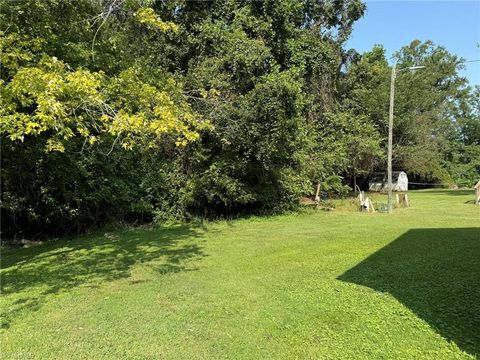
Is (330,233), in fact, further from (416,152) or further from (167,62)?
(416,152)

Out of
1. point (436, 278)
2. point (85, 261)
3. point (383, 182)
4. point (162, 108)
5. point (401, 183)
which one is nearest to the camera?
point (436, 278)

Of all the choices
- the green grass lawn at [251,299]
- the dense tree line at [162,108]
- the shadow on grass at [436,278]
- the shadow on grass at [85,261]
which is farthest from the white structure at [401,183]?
→ the shadow on grass at [85,261]

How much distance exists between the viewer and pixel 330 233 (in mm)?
10453

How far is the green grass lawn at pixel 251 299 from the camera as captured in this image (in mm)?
3750

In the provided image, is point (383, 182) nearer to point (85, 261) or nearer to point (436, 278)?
point (436, 278)

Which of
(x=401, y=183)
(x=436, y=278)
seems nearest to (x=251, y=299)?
(x=436, y=278)

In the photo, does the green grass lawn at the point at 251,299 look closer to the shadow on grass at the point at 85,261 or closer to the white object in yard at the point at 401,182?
the shadow on grass at the point at 85,261

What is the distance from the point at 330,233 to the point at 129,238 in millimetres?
5211

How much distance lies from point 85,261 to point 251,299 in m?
4.34

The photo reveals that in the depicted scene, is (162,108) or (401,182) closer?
(162,108)

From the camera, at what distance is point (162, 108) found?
6105 mm

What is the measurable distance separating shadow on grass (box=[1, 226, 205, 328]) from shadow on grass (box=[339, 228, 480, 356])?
316 centimetres

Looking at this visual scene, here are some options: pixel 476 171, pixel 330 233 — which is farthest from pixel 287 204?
pixel 476 171

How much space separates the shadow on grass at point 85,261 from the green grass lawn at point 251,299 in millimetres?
33
